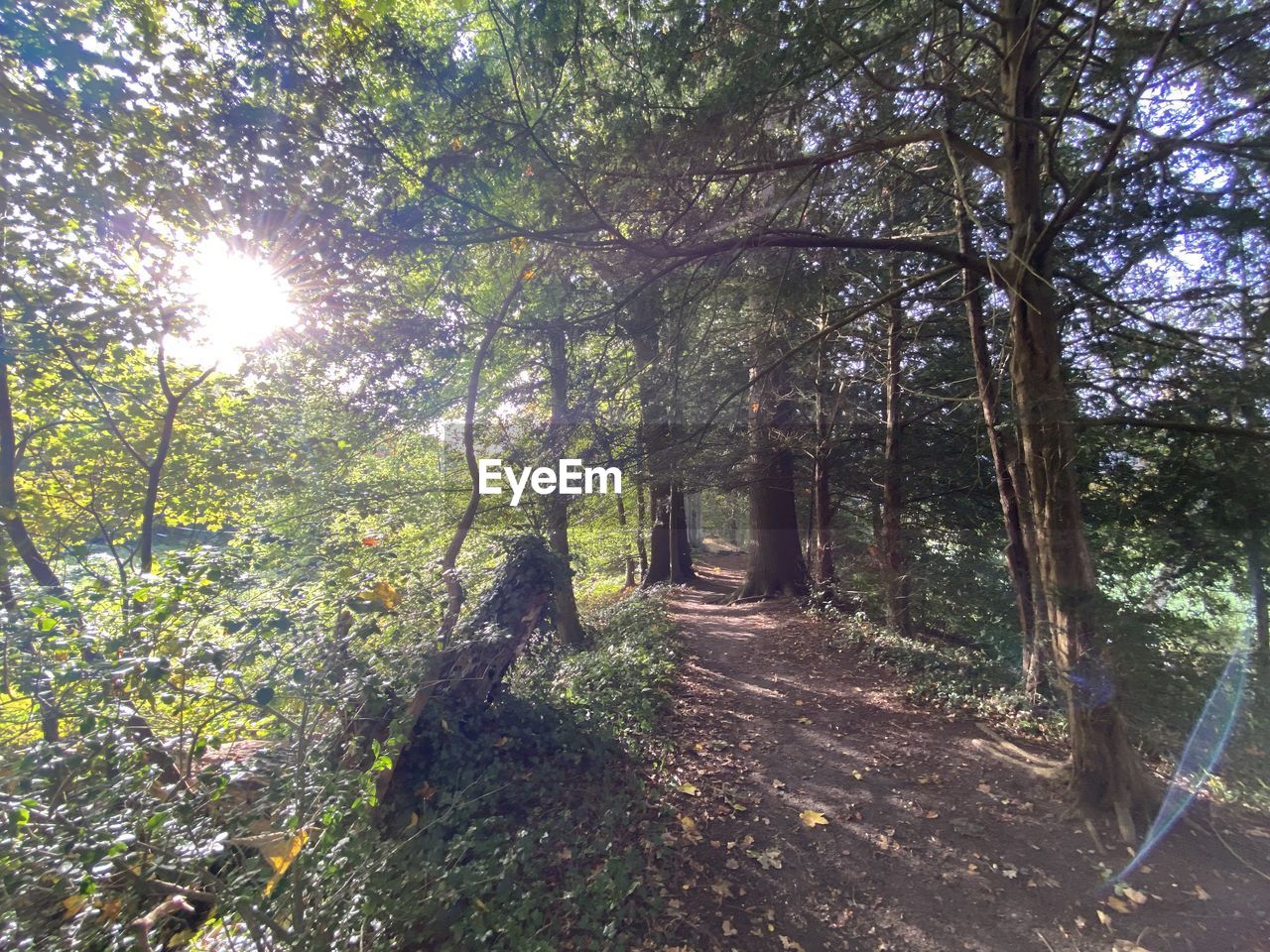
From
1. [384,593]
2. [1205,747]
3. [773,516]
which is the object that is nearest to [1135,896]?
[1205,747]

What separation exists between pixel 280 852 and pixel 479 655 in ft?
6.63

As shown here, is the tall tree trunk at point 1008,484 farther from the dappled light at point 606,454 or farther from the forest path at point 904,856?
the forest path at point 904,856

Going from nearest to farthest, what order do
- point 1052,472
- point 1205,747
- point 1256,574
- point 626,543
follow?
point 1205,747 → point 1052,472 → point 1256,574 → point 626,543

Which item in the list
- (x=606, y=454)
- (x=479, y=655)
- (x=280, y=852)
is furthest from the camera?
(x=606, y=454)

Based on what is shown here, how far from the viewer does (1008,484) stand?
16.6 ft

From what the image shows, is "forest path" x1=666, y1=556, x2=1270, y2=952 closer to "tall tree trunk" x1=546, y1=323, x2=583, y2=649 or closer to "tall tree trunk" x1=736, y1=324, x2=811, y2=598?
"tall tree trunk" x1=546, y1=323, x2=583, y2=649

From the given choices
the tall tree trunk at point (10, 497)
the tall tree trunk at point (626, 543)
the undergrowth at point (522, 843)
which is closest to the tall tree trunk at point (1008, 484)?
the undergrowth at point (522, 843)

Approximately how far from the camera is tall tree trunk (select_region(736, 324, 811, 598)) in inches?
351

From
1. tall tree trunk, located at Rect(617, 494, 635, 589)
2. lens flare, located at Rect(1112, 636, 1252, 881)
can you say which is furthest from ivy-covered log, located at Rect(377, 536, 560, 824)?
tall tree trunk, located at Rect(617, 494, 635, 589)

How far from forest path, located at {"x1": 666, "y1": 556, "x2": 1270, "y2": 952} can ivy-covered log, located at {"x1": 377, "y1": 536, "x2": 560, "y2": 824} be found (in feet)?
5.53

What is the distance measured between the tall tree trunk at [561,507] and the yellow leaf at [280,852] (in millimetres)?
2759

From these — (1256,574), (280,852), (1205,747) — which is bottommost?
(1205,747)

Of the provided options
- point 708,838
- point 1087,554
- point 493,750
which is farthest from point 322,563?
point 1087,554

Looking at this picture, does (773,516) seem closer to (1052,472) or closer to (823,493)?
(823,493)
